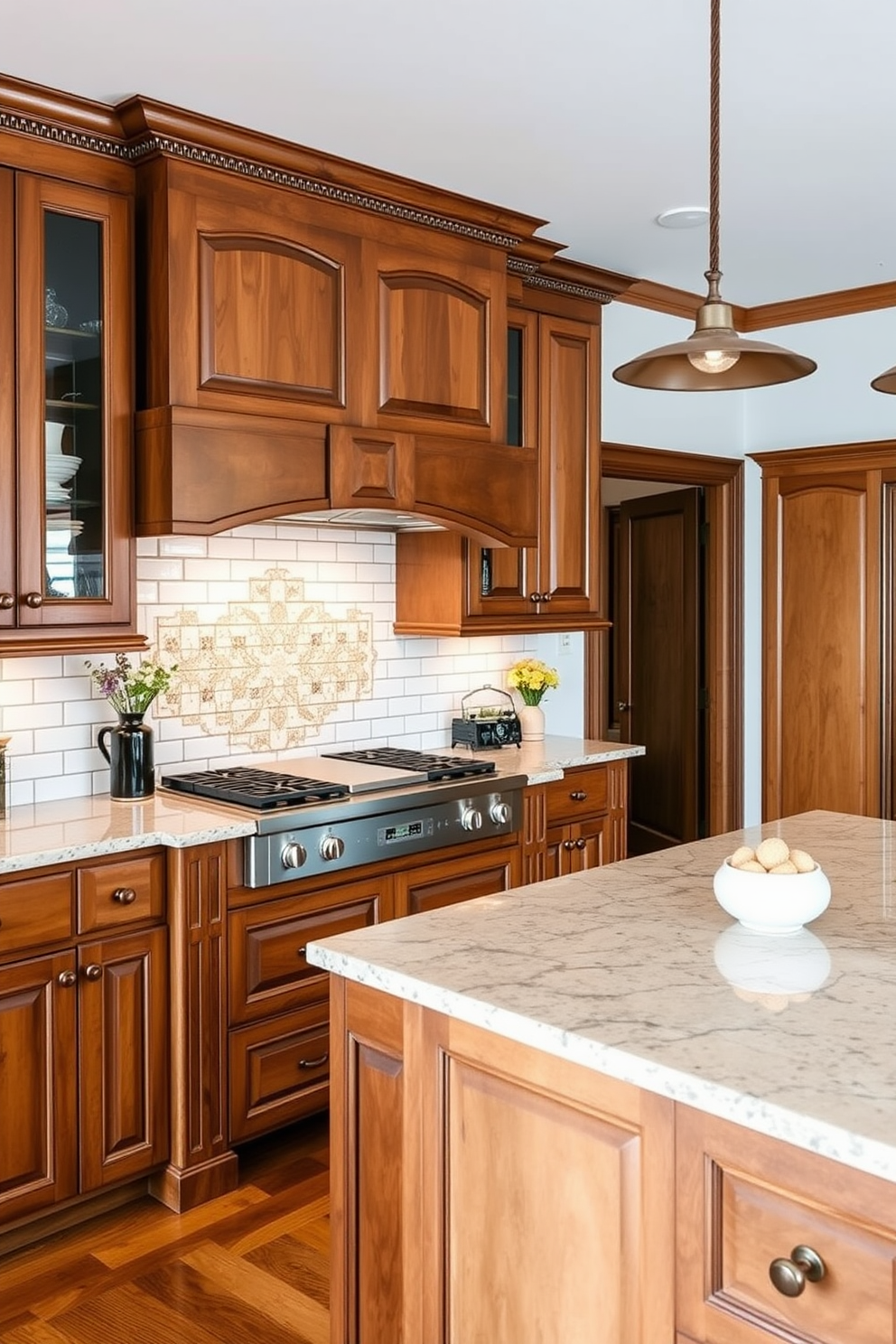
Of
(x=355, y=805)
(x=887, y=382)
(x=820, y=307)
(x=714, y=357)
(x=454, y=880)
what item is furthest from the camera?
(x=820, y=307)

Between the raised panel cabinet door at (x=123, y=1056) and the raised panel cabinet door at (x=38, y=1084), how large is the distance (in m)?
0.03

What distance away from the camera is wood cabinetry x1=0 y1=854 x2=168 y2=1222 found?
273 centimetres

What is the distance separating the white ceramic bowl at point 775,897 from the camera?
6.34 ft

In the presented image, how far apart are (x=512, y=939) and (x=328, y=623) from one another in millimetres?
2274

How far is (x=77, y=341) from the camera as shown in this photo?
3.11m

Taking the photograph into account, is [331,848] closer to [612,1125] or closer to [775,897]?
[775,897]

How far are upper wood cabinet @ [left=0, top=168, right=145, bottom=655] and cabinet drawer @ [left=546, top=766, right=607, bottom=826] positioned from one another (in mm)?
1595

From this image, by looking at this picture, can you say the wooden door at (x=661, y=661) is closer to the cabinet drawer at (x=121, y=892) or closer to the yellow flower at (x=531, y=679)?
the yellow flower at (x=531, y=679)

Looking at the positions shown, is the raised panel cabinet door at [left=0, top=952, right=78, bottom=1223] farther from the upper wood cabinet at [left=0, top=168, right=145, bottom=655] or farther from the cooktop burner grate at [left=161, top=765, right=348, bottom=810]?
the upper wood cabinet at [left=0, top=168, right=145, bottom=655]

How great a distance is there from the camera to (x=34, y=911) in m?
2.74

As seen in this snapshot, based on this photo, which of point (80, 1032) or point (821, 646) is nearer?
point (80, 1032)

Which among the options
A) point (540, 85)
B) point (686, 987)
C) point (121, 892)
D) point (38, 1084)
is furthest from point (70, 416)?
point (686, 987)

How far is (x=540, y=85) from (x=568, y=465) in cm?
173

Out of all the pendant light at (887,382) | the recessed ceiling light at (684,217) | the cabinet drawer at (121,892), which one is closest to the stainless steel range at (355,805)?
the cabinet drawer at (121,892)
